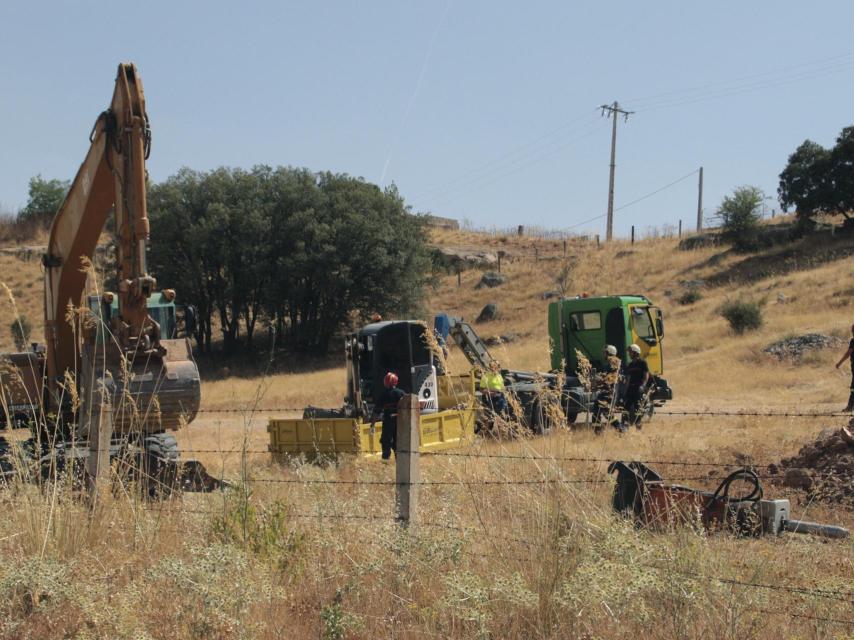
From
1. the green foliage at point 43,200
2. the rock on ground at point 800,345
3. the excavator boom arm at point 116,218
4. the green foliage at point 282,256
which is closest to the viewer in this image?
the excavator boom arm at point 116,218

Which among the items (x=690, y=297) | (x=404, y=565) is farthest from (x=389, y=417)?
(x=690, y=297)

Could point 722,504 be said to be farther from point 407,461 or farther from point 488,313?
point 488,313

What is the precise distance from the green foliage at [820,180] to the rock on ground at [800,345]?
22.2m

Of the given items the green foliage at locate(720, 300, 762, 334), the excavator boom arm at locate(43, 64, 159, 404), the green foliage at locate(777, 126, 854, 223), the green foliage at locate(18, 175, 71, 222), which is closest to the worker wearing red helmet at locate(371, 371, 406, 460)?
the excavator boom arm at locate(43, 64, 159, 404)

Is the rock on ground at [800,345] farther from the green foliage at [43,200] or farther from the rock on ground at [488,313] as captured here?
the green foliage at [43,200]

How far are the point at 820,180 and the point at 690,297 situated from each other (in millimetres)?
→ 12158

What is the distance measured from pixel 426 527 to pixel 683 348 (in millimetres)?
29443

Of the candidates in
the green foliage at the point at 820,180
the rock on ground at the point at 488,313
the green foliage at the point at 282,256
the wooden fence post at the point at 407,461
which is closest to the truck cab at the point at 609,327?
the wooden fence post at the point at 407,461

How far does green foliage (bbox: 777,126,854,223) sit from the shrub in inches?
421

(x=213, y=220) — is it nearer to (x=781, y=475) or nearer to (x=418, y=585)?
(x=781, y=475)

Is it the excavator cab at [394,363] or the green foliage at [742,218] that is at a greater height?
the green foliage at [742,218]

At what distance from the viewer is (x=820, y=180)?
161 feet

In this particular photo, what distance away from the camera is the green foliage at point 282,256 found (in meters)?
44.8

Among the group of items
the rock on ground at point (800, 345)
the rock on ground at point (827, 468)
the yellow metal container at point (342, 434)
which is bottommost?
the yellow metal container at point (342, 434)
